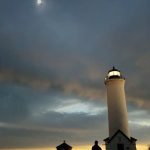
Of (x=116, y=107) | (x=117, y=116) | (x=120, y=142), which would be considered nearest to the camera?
(x=120, y=142)

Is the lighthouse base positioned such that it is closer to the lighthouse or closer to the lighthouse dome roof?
the lighthouse

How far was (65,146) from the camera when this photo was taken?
4950 centimetres

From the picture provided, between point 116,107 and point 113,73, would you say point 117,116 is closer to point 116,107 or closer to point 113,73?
point 116,107

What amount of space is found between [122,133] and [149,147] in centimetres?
2243

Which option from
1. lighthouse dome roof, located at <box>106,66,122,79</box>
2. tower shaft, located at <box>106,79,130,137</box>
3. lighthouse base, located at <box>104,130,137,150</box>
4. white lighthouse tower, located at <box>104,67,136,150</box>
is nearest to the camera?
lighthouse base, located at <box>104,130,137,150</box>

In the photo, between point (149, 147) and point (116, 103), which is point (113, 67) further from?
point (149, 147)

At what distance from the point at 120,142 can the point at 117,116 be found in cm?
504

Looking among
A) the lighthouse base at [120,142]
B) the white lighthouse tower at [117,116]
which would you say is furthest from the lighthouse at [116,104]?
the lighthouse base at [120,142]

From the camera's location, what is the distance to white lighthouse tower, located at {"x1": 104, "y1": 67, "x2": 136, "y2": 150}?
158 feet

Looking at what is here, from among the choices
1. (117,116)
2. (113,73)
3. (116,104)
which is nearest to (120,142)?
(117,116)

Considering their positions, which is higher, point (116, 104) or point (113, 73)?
point (113, 73)

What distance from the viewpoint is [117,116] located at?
51656 mm

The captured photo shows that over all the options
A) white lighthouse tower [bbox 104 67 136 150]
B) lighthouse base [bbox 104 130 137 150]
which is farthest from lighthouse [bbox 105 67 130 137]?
lighthouse base [bbox 104 130 137 150]

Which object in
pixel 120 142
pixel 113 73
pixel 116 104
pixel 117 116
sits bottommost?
pixel 120 142
